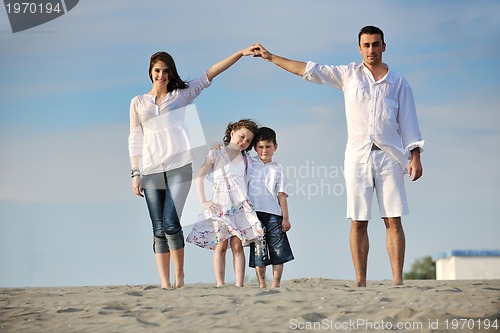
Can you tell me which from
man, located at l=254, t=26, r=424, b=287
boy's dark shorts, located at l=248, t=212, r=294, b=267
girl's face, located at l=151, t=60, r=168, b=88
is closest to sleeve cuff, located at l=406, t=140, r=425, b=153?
man, located at l=254, t=26, r=424, b=287

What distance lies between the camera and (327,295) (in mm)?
6879

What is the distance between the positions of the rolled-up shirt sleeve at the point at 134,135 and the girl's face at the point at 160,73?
280mm

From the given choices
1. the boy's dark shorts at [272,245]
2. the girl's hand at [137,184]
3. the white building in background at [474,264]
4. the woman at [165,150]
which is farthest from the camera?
the white building in background at [474,264]

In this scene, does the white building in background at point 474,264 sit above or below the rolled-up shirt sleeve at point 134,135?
below

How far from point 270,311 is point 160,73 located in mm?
2953

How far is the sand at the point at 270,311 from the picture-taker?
20.0ft

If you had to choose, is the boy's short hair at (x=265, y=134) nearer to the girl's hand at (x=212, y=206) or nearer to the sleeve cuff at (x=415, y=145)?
the girl's hand at (x=212, y=206)

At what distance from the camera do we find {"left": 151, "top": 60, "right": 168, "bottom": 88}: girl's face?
27.7 ft

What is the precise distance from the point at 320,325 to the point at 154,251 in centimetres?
274

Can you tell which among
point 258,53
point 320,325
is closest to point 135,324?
point 320,325

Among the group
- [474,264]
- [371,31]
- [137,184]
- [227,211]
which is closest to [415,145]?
[371,31]

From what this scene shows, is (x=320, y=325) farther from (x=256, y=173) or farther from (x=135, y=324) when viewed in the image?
(x=256, y=173)

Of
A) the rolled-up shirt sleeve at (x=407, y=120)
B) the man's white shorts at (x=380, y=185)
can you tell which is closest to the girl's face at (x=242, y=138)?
the man's white shorts at (x=380, y=185)

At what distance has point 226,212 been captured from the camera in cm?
869
